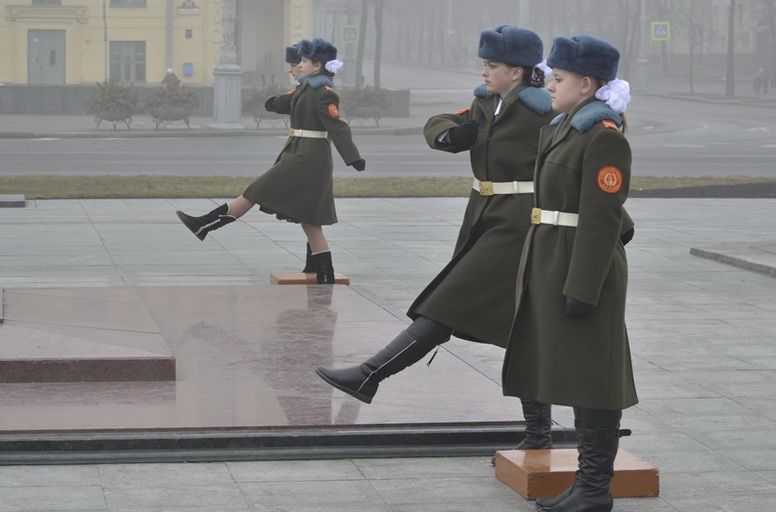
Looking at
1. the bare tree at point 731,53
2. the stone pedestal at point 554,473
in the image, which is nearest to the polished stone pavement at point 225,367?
the stone pedestal at point 554,473

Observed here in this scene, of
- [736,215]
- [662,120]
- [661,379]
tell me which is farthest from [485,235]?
[662,120]

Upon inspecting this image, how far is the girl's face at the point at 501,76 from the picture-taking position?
21.5 ft

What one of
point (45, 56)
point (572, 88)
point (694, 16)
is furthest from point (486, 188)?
point (694, 16)

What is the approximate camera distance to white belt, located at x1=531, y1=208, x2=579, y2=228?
566 cm

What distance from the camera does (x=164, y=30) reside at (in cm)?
4938

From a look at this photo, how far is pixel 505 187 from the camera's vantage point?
664 centimetres

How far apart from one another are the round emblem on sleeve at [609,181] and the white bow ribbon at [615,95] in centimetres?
25

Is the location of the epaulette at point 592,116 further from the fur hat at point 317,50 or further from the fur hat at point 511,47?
the fur hat at point 317,50

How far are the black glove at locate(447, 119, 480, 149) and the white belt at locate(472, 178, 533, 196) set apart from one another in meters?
0.20

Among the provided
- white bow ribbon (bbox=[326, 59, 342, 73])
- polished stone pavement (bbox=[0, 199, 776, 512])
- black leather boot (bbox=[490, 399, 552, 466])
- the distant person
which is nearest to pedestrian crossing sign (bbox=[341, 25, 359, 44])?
the distant person

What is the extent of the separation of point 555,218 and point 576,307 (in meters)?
0.38

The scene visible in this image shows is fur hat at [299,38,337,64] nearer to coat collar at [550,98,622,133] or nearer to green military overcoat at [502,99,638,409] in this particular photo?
green military overcoat at [502,99,638,409]

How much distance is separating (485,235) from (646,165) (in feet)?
71.2

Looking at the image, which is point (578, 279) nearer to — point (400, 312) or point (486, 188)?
point (486, 188)
